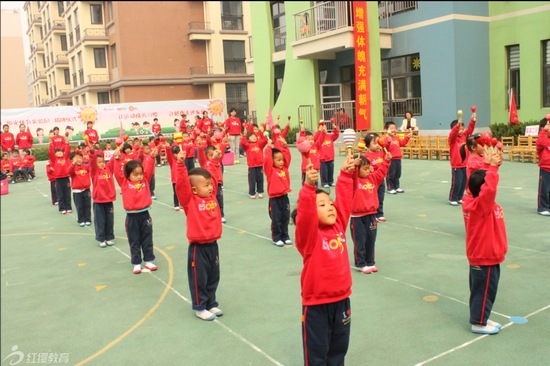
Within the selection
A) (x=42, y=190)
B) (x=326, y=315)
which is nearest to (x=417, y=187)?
(x=326, y=315)

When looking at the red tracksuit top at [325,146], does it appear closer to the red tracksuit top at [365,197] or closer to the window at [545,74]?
the red tracksuit top at [365,197]

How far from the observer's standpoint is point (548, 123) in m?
8.08

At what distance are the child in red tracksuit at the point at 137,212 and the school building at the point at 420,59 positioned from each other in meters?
11.0

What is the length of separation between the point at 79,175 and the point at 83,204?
0.64 metres

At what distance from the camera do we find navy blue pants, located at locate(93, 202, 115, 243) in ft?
26.0

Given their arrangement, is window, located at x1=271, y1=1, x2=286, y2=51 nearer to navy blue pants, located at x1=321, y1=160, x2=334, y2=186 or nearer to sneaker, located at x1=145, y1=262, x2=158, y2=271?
navy blue pants, located at x1=321, y1=160, x2=334, y2=186

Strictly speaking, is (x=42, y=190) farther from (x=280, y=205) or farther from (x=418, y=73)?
(x=418, y=73)

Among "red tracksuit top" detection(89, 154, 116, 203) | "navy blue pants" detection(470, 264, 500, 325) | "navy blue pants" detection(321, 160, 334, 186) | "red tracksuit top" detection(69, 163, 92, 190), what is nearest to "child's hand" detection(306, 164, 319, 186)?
"navy blue pants" detection(470, 264, 500, 325)

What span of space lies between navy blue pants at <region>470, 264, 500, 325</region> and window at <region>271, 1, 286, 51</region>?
21.0 metres

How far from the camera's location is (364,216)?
5.81m

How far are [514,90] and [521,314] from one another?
14.6m

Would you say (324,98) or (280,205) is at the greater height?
(324,98)

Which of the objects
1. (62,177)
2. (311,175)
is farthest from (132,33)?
(62,177)

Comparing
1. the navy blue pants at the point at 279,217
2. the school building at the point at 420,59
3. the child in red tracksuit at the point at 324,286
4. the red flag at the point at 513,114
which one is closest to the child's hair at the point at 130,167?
the navy blue pants at the point at 279,217
